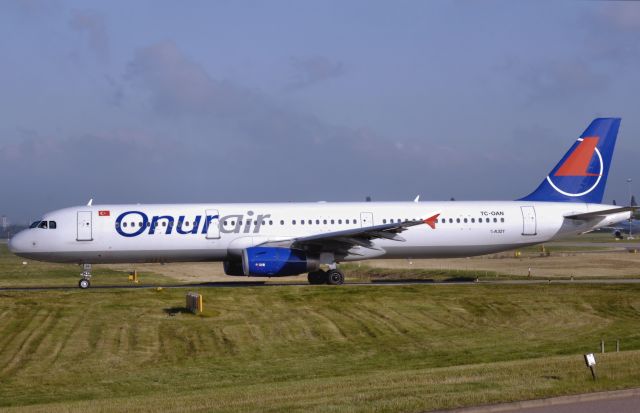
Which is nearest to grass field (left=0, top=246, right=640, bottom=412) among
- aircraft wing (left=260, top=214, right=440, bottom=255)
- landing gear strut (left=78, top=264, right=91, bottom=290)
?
aircraft wing (left=260, top=214, right=440, bottom=255)

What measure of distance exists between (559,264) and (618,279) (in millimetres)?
11608

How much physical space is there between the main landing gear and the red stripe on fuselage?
12.9 meters

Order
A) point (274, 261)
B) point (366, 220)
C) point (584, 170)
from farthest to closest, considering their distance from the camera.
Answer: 1. point (584, 170)
2. point (366, 220)
3. point (274, 261)

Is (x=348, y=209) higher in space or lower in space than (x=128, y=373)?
higher

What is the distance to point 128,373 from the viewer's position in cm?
2280

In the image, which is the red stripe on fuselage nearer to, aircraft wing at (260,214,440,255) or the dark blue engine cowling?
aircraft wing at (260,214,440,255)

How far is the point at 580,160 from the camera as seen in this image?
40.4 m

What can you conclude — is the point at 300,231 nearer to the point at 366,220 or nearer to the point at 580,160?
the point at 366,220

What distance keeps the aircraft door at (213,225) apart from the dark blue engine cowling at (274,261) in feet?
7.69

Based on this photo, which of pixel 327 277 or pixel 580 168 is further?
pixel 580 168

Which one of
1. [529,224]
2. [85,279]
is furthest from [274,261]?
[529,224]

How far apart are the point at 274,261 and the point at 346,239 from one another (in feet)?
11.4

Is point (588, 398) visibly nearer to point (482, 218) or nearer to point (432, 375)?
point (432, 375)

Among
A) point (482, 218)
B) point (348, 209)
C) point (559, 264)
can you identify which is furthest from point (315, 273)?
point (559, 264)
